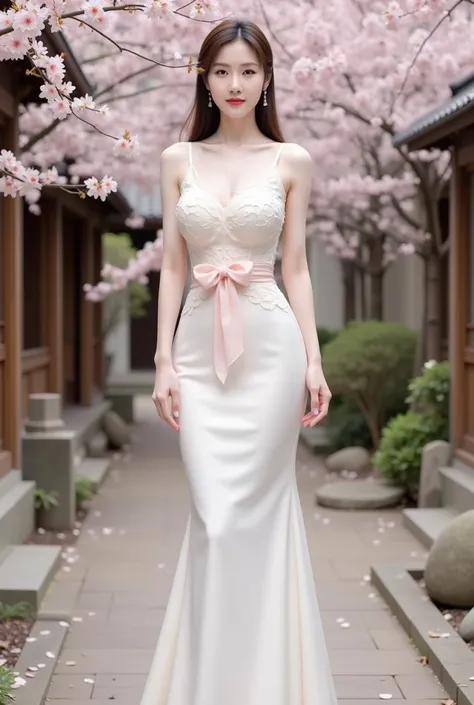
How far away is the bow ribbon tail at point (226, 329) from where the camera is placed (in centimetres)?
356

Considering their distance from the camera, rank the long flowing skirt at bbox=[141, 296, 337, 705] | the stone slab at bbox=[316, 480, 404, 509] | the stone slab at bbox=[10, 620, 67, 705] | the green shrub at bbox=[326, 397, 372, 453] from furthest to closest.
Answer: the green shrub at bbox=[326, 397, 372, 453]
the stone slab at bbox=[316, 480, 404, 509]
the stone slab at bbox=[10, 620, 67, 705]
the long flowing skirt at bbox=[141, 296, 337, 705]

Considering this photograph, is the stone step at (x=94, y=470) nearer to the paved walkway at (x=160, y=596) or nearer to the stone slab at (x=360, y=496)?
the paved walkway at (x=160, y=596)

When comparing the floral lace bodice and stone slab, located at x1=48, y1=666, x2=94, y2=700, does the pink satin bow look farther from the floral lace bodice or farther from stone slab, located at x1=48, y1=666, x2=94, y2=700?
stone slab, located at x1=48, y1=666, x2=94, y2=700

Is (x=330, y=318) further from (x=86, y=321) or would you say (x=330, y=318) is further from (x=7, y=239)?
(x=7, y=239)

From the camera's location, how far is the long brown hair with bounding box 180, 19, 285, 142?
11.8 ft

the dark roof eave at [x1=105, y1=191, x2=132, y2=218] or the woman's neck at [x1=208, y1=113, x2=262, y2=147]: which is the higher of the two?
the dark roof eave at [x1=105, y1=191, x2=132, y2=218]

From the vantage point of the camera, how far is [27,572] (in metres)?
6.21

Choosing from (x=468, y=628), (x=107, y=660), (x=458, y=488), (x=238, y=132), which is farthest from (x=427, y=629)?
(x=458, y=488)

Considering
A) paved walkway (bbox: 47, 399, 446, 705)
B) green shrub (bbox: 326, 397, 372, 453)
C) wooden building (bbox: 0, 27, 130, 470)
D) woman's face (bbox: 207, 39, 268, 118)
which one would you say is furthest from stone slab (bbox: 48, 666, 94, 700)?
green shrub (bbox: 326, 397, 372, 453)

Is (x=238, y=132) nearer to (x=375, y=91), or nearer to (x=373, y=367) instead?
(x=375, y=91)

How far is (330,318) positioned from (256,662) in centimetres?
1806

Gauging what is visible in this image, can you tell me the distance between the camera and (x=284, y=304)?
3.69 metres

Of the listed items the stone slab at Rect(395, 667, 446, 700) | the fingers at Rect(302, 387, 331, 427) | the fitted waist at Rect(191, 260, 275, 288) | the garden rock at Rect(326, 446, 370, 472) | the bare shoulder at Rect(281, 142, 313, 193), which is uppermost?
the bare shoulder at Rect(281, 142, 313, 193)

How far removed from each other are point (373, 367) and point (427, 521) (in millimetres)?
3461
